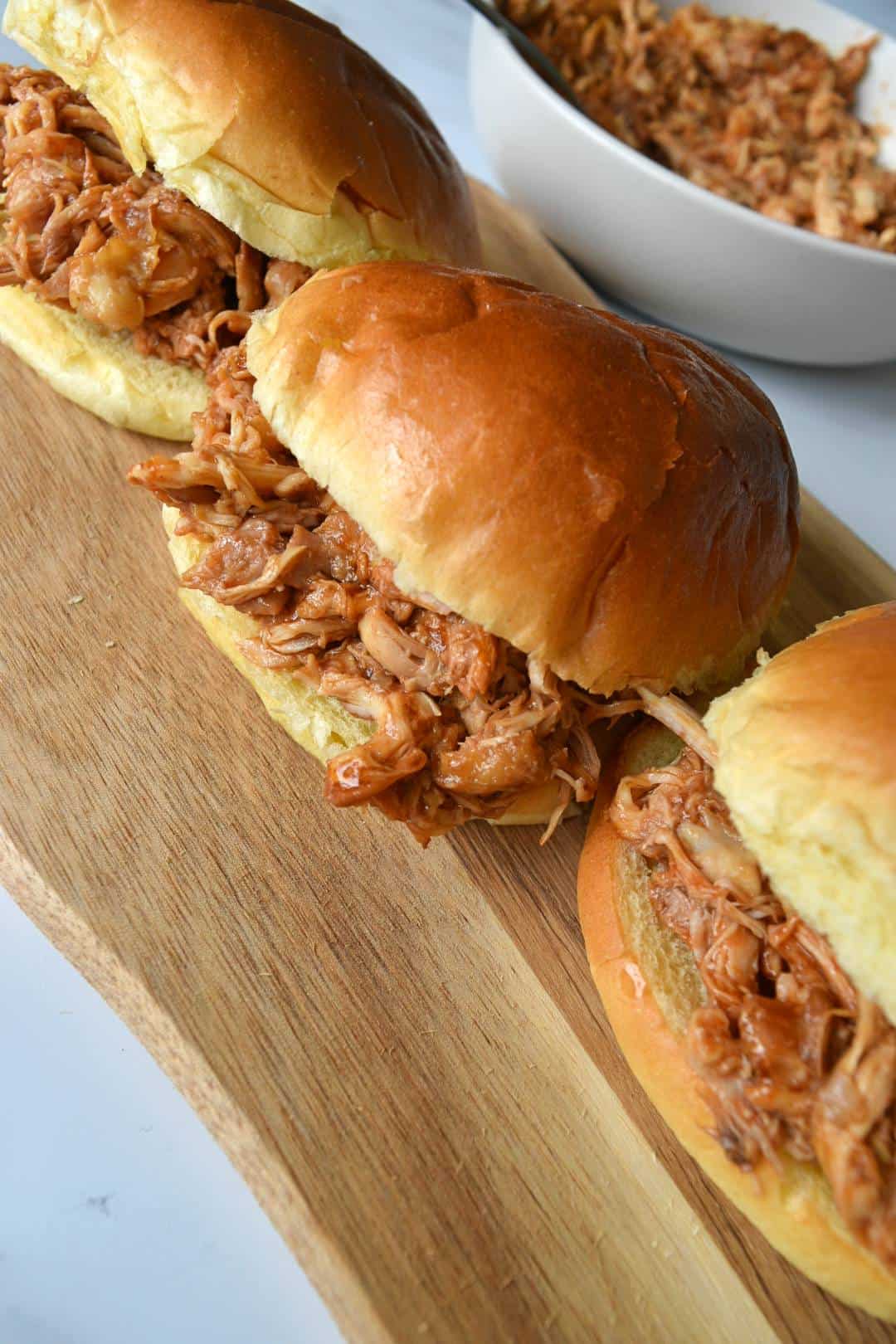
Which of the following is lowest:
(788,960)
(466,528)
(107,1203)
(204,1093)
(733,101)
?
(107,1203)

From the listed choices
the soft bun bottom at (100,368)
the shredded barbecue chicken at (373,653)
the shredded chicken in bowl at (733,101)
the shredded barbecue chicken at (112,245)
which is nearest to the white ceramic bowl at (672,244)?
the shredded chicken in bowl at (733,101)

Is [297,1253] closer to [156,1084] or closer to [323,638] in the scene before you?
[156,1084]

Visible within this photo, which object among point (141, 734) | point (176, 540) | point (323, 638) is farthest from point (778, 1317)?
point (176, 540)

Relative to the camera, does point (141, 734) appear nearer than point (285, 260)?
Yes

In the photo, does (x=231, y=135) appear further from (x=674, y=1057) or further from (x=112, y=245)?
(x=674, y=1057)

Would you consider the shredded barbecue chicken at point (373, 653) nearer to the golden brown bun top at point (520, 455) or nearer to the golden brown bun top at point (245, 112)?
the golden brown bun top at point (520, 455)

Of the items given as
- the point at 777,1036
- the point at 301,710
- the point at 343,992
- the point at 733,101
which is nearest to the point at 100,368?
the point at 301,710
